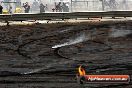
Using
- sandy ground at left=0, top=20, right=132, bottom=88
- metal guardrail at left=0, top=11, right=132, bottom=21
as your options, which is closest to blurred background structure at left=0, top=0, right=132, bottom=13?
metal guardrail at left=0, top=11, right=132, bottom=21

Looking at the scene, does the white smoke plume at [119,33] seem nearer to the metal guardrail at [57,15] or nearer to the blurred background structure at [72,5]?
the metal guardrail at [57,15]

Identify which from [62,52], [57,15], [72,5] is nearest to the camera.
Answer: [57,15]

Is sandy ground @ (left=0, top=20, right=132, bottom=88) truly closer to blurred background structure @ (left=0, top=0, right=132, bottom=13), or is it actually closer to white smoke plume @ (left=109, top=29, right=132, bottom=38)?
white smoke plume @ (left=109, top=29, right=132, bottom=38)

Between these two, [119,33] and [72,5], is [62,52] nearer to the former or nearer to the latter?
[119,33]

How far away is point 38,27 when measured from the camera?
1084cm

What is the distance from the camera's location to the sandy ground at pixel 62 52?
35.7ft

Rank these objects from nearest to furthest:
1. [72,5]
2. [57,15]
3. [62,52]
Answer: [57,15] → [62,52] → [72,5]

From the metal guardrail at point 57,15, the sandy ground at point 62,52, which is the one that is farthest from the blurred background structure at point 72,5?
the sandy ground at point 62,52

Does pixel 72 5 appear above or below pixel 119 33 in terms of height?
above

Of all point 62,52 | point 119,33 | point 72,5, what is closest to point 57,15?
point 62,52

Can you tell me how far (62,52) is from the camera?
11039 millimetres

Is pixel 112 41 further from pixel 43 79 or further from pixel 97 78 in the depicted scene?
pixel 43 79

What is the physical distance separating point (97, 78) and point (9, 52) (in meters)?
3.51

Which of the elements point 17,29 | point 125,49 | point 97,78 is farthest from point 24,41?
point 125,49
